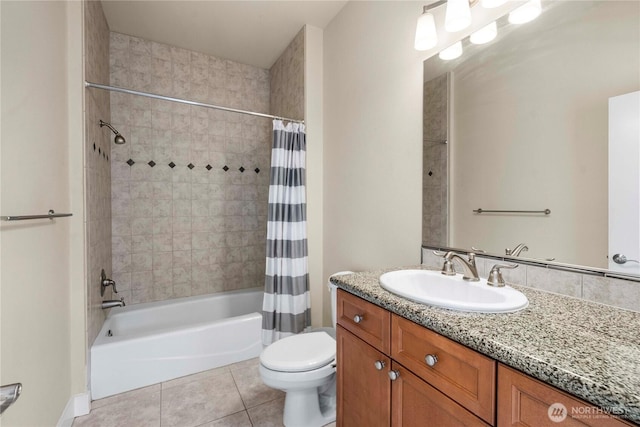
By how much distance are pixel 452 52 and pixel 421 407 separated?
1.47 metres

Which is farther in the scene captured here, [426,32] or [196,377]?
[196,377]

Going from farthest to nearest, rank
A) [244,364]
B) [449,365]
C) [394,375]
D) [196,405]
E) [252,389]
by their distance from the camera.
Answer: [244,364] → [252,389] → [196,405] → [394,375] → [449,365]

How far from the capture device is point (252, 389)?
181cm

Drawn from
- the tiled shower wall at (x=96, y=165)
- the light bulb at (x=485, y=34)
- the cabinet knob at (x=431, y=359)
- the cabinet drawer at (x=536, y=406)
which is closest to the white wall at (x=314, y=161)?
the light bulb at (x=485, y=34)

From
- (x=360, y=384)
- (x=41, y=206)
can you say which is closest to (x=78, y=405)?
(x=41, y=206)

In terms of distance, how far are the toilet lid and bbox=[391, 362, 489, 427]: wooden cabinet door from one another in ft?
1.86

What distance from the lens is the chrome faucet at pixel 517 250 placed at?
3.52ft

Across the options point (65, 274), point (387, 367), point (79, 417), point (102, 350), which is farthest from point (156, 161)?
point (387, 367)

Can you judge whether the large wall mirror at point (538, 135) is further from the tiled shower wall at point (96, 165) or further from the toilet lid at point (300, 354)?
the tiled shower wall at point (96, 165)

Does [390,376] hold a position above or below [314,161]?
below

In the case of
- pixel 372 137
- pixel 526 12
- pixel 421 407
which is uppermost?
pixel 526 12

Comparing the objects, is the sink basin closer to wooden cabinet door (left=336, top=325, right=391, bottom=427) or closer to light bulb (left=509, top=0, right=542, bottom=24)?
wooden cabinet door (left=336, top=325, right=391, bottom=427)

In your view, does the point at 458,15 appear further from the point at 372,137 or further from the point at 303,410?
the point at 303,410

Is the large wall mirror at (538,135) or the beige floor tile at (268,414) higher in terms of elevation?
the large wall mirror at (538,135)
